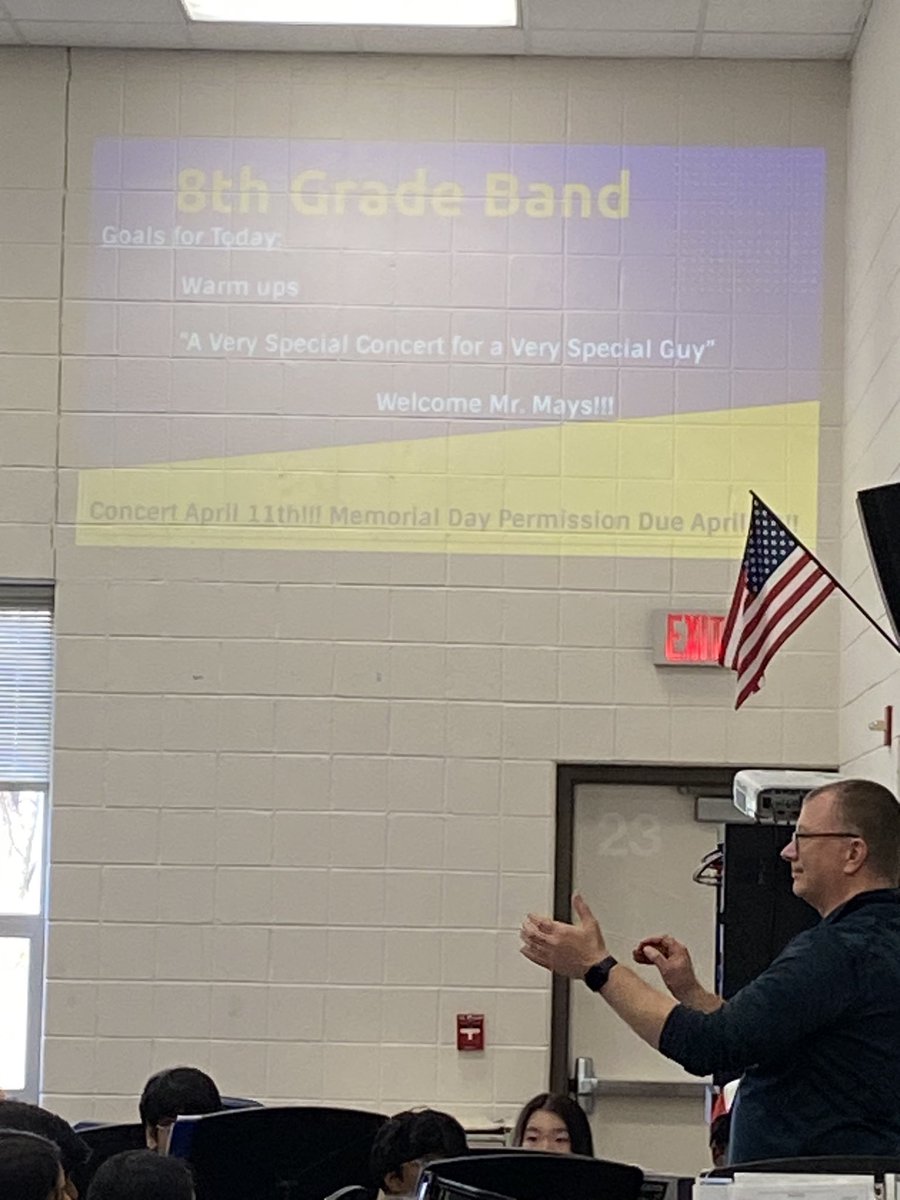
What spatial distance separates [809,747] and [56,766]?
2580 mm

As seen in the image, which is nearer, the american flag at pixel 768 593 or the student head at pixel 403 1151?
the student head at pixel 403 1151

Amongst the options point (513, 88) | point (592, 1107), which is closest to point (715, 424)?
point (513, 88)

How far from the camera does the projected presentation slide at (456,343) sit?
663cm

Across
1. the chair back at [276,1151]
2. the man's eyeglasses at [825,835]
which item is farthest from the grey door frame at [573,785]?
the man's eyeglasses at [825,835]

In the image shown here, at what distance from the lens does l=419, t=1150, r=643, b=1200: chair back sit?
2988mm

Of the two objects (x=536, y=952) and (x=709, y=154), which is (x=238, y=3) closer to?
(x=709, y=154)

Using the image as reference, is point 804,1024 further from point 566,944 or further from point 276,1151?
point 276,1151

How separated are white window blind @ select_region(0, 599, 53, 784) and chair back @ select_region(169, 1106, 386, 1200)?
9.68ft

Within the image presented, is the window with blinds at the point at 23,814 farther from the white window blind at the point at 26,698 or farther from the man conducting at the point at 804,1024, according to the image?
the man conducting at the point at 804,1024

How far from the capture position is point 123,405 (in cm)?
668

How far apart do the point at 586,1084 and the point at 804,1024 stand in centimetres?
351

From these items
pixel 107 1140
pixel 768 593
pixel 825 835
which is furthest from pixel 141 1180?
pixel 768 593

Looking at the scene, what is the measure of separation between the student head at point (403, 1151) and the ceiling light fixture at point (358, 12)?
398cm

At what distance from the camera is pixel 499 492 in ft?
21.8
